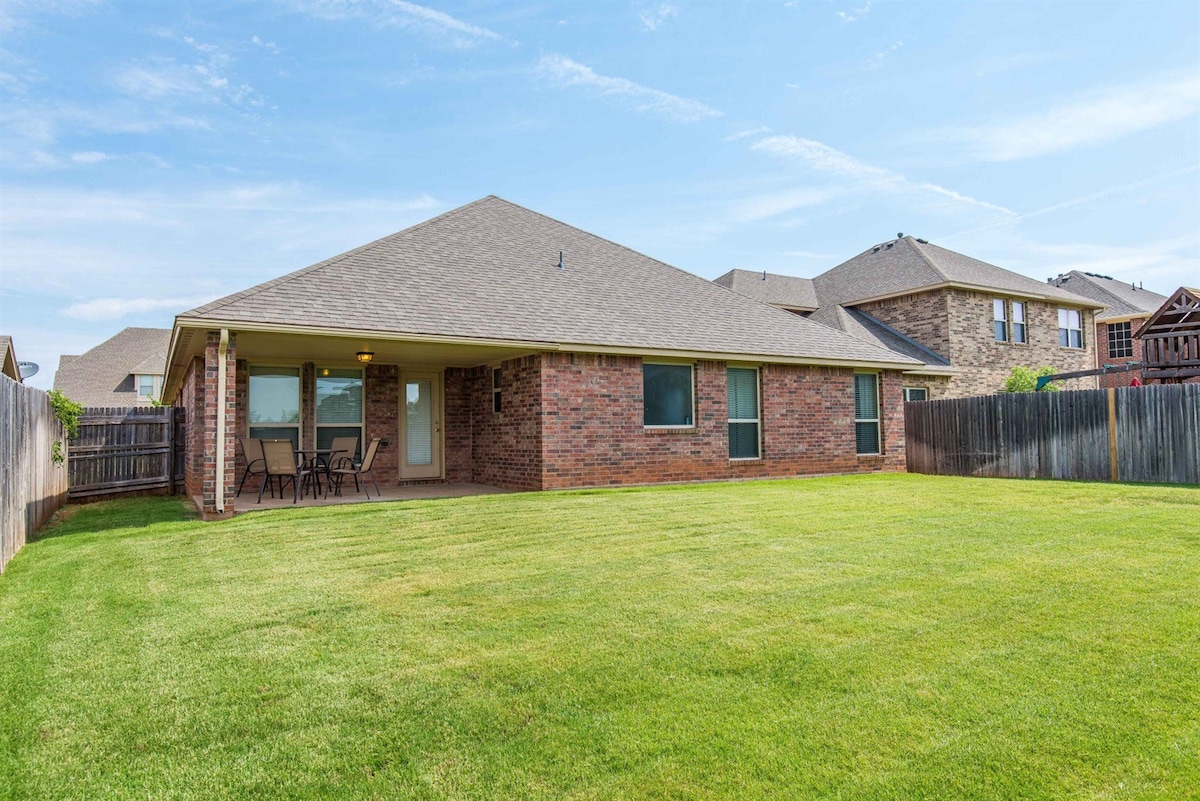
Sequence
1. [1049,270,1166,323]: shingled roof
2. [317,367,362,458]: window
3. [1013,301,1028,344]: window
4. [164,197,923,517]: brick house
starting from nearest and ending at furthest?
[164,197,923,517]: brick house, [317,367,362,458]: window, [1013,301,1028,344]: window, [1049,270,1166,323]: shingled roof

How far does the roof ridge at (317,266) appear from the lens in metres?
9.38

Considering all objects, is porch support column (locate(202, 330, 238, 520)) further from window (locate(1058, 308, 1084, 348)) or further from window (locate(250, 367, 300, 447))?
window (locate(1058, 308, 1084, 348))

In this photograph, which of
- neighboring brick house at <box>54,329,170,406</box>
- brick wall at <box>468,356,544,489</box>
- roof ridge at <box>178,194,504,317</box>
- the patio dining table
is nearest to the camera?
roof ridge at <box>178,194,504,317</box>

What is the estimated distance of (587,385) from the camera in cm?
1202

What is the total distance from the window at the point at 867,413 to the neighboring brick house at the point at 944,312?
158 inches

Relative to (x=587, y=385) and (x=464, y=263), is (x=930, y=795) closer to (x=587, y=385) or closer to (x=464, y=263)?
(x=587, y=385)

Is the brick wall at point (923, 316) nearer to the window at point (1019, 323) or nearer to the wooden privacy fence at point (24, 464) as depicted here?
the window at point (1019, 323)

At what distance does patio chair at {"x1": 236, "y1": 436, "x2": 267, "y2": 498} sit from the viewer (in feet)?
35.4

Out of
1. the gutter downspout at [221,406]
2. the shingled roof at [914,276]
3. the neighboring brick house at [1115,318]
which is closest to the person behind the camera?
the gutter downspout at [221,406]

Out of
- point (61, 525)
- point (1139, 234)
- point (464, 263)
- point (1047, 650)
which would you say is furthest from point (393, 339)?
point (1139, 234)

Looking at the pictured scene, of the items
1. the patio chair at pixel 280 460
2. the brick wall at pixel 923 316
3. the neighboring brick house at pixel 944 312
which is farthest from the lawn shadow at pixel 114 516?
the brick wall at pixel 923 316

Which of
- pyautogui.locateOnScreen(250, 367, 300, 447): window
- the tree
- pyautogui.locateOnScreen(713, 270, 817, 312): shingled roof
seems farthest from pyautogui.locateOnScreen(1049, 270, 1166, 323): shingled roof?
pyautogui.locateOnScreen(250, 367, 300, 447): window

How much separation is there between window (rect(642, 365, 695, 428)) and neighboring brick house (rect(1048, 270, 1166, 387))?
23.1m

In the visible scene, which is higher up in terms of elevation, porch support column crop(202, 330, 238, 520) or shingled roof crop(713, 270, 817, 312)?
shingled roof crop(713, 270, 817, 312)
